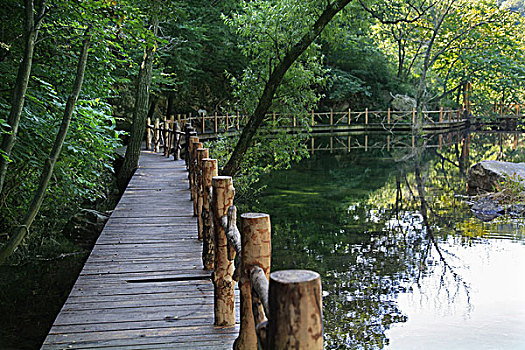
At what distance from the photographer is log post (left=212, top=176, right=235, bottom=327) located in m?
3.65

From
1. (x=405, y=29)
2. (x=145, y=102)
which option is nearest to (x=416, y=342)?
(x=145, y=102)

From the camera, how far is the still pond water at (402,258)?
20.8 ft

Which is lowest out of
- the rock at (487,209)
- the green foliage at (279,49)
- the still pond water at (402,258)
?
the still pond water at (402,258)

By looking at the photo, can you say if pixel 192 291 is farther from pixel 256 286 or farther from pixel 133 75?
pixel 133 75

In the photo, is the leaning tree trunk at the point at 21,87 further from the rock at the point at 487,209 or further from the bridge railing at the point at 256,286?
the rock at the point at 487,209

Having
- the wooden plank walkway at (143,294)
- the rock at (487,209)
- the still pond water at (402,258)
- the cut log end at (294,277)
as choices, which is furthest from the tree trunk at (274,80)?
the cut log end at (294,277)

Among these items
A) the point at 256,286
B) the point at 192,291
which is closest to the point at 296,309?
the point at 256,286

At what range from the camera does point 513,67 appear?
32719 millimetres

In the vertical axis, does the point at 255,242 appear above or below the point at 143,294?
above

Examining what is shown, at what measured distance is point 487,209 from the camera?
39.1 ft

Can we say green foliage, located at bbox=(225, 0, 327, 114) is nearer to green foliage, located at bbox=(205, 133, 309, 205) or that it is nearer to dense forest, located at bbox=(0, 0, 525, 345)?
dense forest, located at bbox=(0, 0, 525, 345)

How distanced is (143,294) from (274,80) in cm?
747

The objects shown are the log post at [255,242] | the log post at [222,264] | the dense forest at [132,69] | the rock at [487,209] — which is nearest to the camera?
the log post at [255,242]

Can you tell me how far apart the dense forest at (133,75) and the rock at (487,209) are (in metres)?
4.33
